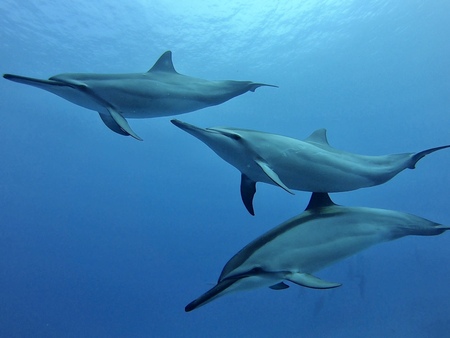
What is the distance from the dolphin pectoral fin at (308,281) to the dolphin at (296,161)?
3.59 feet

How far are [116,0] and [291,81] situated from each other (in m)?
13.8

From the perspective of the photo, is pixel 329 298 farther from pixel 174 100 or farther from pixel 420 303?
pixel 174 100

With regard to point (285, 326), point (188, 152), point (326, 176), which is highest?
point (188, 152)

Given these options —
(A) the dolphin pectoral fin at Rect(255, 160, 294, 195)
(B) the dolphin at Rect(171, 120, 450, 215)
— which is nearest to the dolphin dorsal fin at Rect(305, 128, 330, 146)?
(B) the dolphin at Rect(171, 120, 450, 215)

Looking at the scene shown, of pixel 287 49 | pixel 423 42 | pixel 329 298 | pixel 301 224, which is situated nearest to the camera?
pixel 301 224

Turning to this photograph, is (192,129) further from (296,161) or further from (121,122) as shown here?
(296,161)

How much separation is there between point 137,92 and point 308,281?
352 cm

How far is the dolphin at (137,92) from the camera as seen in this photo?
17.1 feet

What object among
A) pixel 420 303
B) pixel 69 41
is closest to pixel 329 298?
pixel 420 303

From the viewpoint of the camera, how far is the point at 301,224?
4570mm

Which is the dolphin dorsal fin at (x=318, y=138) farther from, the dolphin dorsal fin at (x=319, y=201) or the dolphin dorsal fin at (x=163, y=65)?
the dolphin dorsal fin at (x=163, y=65)

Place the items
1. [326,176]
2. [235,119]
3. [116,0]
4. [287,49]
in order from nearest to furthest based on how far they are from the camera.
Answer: [326,176]
[116,0]
[287,49]
[235,119]

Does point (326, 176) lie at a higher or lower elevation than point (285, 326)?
higher

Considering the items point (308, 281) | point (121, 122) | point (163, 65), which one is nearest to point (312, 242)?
point (308, 281)
